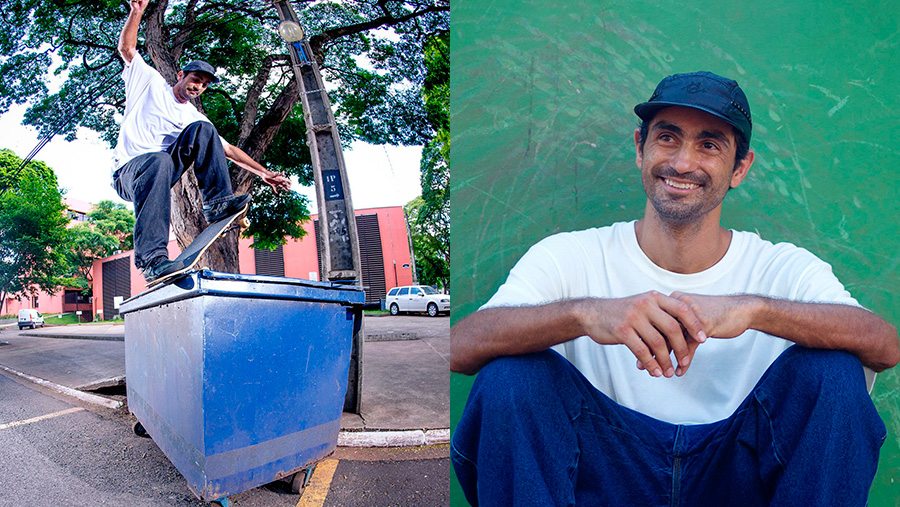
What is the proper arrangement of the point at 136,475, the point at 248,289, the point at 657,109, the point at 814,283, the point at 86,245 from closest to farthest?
1. the point at 814,283
2. the point at 657,109
3. the point at 248,289
4. the point at 136,475
5. the point at 86,245

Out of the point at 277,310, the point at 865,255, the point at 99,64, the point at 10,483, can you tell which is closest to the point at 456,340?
the point at 277,310

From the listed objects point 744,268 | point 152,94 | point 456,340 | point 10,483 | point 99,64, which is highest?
point 99,64

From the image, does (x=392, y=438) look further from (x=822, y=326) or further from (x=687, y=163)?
(x=822, y=326)

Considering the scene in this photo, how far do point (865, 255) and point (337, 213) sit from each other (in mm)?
3404

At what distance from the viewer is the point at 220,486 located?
2.15m

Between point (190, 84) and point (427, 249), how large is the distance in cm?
1127

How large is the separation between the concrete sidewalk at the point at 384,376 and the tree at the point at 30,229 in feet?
4.81

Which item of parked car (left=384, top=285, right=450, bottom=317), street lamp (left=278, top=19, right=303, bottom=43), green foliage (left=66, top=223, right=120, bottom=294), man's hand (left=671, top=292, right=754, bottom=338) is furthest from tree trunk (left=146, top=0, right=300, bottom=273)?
parked car (left=384, top=285, right=450, bottom=317)

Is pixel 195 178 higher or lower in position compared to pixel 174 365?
higher

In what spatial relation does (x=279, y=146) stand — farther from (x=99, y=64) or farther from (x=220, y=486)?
(x=220, y=486)

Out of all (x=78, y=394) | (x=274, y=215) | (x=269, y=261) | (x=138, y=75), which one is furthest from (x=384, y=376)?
(x=269, y=261)

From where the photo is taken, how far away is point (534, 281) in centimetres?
142

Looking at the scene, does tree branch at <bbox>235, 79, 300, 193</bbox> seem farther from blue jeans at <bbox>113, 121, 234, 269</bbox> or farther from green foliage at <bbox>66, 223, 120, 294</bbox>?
green foliage at <bbox>66, 223, 120, 294</bbox>

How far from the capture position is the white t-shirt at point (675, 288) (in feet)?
4.76
